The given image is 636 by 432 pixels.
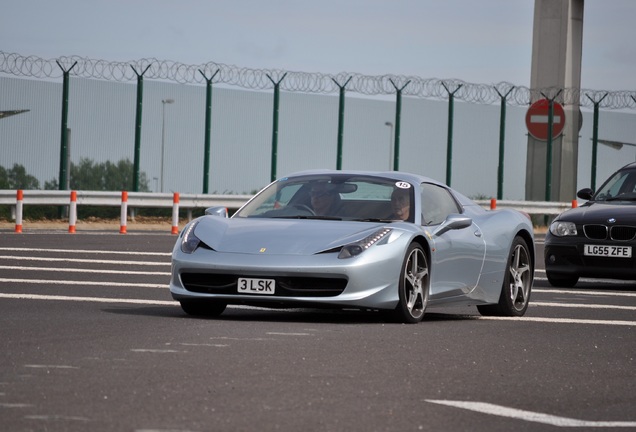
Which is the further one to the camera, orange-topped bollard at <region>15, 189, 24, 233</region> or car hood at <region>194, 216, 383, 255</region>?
orange-topped bollard at <region>15, 189, 24, 233</region>

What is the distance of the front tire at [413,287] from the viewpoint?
11.8 metres

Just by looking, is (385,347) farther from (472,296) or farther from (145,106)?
(145,106)

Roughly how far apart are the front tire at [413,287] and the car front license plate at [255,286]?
1.02 m

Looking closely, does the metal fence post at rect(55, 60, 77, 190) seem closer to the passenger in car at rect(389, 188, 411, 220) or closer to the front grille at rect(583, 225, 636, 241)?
the front grille at rect(583, 225, 636, 241)

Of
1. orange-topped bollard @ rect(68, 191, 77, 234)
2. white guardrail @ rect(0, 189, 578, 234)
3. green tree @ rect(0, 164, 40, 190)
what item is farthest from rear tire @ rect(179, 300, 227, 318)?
green tree @ rect(0, 164, 40, 190)

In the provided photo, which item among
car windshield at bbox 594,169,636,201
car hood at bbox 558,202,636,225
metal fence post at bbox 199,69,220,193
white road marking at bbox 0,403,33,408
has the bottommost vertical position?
white road marking at bbox 0,403,33,408

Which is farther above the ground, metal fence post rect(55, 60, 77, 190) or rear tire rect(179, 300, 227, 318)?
metal fence post rect(55, 60, 77, 190)

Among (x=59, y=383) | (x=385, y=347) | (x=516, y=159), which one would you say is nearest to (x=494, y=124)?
(x=516, y=159)

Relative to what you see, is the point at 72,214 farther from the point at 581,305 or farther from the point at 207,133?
the point at 581,305

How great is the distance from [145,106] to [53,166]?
294cm

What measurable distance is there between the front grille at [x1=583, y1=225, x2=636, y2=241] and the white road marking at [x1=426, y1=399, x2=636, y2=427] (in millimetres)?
10873

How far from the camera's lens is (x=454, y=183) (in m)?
40.9

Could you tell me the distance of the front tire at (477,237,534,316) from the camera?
13.5 meters

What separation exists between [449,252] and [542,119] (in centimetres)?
2951
